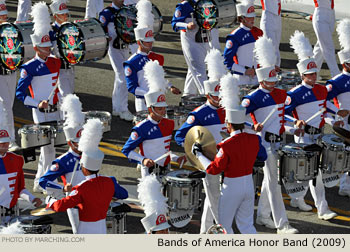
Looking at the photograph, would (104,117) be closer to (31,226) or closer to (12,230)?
(31,226)

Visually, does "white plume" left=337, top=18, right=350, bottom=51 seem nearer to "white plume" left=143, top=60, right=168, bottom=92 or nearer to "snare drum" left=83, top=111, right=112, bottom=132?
"white plume" left=143, top=60, right=168, bottom=92

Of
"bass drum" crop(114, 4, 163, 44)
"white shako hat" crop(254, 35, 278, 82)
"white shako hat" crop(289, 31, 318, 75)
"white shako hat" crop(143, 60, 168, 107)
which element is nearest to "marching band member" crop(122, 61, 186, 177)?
"white shako hat" crop(143, 60, 168, 107)

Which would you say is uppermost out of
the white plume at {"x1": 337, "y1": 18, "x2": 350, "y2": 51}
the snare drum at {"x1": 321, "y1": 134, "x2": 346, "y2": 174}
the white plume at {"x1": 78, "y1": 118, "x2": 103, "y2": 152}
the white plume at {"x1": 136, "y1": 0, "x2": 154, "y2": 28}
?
the white plume at {"x1": 136, "y1": 0, "x2": 154, "y2": 28}

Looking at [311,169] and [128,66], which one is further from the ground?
[128,66]

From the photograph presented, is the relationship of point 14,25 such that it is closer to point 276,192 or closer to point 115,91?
point 115,91

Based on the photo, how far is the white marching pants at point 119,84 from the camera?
1470 cm

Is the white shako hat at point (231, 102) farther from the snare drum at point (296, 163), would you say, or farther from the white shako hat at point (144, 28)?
the white shako hat at point (144, 28)

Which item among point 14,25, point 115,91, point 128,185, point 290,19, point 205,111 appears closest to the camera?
point 205,111

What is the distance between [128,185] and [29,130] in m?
1.69

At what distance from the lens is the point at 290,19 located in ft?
69.9

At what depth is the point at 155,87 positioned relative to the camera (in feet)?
33.8

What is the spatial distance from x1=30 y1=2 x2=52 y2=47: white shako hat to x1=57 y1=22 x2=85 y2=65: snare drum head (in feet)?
3.33

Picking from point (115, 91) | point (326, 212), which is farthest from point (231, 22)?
point (326, 212)

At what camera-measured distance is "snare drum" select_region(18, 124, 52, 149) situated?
1107 cm
